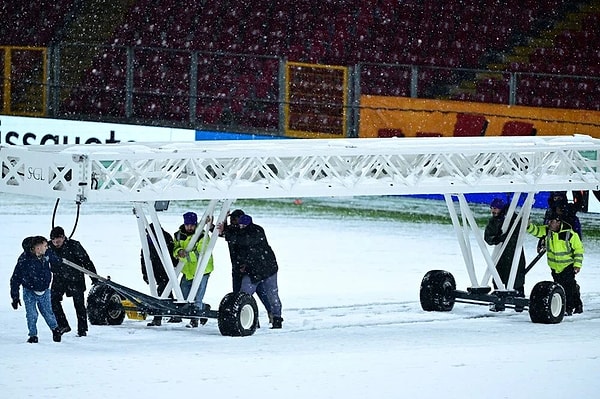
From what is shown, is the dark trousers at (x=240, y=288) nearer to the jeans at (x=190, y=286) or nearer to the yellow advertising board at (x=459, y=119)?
the jeans at (x=190, y=286)

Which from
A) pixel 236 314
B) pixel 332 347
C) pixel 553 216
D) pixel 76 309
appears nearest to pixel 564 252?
pixel 553 216

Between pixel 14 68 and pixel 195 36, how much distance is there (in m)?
4.80

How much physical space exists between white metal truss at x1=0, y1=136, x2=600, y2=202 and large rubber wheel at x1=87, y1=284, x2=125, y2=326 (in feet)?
3.81

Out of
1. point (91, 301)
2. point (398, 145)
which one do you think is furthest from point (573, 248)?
point (91, 301)

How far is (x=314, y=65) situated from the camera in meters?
28.1

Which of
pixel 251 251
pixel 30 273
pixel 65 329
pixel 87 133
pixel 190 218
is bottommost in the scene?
pixel 65 329

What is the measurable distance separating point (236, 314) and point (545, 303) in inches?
139

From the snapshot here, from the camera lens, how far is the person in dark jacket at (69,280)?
1552 centimetres

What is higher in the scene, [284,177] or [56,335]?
[284,177]

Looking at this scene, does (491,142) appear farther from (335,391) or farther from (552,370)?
(335,391)

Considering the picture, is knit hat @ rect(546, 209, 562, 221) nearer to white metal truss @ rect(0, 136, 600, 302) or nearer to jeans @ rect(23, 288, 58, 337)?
white metal truss @ rect(0, 136, 600, 302)

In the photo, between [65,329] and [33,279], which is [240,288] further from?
[33,279]

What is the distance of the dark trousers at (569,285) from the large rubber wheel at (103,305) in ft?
16.3

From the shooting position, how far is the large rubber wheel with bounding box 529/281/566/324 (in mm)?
16938
